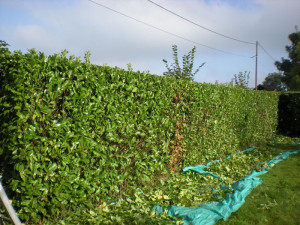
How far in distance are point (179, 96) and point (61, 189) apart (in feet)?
12.0

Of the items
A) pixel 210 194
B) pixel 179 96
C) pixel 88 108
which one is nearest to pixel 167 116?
pixel 179 96

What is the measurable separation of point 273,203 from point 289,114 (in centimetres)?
1258

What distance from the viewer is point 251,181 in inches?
229

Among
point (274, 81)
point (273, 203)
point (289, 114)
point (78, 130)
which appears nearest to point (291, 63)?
point (274, 81)

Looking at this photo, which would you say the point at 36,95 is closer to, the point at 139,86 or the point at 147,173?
A: the point at 139,86

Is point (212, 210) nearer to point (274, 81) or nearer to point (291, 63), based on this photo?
point (291, 63)

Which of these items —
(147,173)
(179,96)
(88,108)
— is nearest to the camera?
(88,108)

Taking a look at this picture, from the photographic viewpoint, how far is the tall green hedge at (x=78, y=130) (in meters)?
3.37

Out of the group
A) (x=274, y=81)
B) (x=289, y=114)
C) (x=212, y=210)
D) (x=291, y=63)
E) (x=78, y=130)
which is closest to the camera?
(x=78, y=130)

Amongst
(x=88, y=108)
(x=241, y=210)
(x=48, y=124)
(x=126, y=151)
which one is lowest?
(x=241, y=210)

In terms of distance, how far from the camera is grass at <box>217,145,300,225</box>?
4027 mm

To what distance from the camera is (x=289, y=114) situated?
15391 millimetres

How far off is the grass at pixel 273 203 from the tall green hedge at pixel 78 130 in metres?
1.92

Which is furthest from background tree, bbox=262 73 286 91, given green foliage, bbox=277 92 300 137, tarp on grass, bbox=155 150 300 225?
tarp on grass, bbox=155 150 300 225
